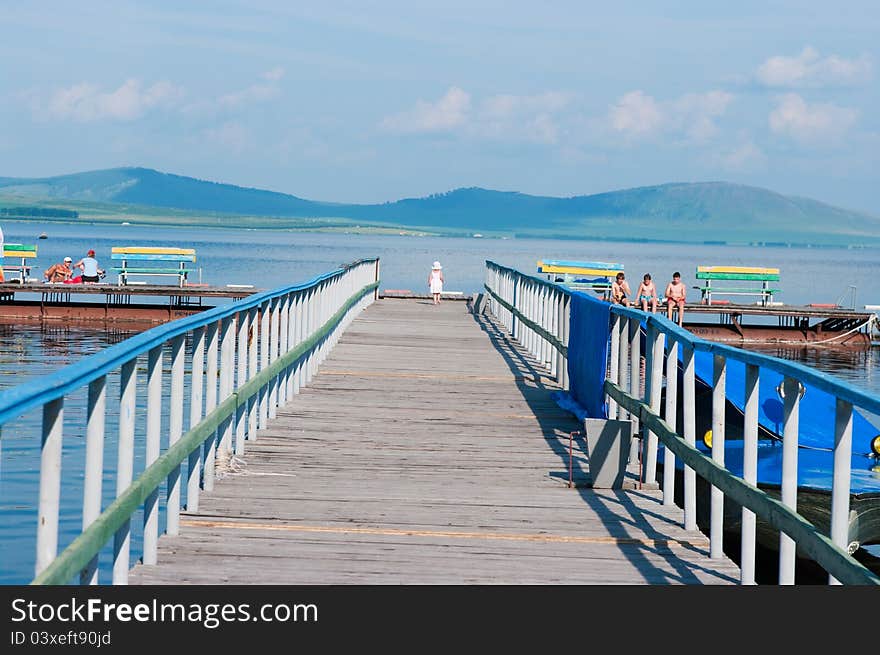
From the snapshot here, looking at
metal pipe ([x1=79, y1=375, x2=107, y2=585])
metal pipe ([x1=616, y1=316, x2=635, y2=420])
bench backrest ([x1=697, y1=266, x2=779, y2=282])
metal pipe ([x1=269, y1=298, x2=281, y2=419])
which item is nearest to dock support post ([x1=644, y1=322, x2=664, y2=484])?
metal pipe ([x1=616, y1=316, x2=635, y2=420])

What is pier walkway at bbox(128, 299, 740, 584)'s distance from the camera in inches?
270

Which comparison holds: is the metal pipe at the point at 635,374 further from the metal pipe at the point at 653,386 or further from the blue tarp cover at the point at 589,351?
the blue tarp cover at the point at 589,351

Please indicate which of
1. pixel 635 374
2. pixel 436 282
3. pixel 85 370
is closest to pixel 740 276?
pixel 436 282

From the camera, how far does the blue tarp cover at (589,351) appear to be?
11742mm

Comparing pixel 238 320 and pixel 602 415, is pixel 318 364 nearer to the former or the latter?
pixel 602 415

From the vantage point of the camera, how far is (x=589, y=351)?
40.7ft

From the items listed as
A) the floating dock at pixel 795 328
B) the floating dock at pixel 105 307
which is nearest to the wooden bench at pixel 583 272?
the floating dock at pixel 795 328

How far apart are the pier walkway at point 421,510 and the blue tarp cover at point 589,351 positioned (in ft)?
1.18

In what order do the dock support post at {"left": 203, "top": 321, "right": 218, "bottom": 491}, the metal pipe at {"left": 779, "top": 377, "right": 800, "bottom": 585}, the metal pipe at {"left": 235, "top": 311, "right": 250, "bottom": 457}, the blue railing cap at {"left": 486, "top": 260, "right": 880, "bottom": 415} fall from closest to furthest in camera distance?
the blue railing cap at {"left": 486, "top": 260, "right": 880, "bottom": 415} < the metal pipe at {"left": 779, "top": 377, "right": 800, "bottom": 585} < the dock support post at {"left": 203, "top": 321, "right": 218, "bottom": 491} < the metal pipe at {"left": 235, "top": 311, "right": 250, "bottom": 457}

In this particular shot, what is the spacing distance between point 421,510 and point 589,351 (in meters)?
4.37

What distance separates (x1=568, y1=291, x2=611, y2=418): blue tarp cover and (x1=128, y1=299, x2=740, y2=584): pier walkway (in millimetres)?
361

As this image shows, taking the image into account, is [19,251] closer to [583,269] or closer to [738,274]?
[583,269]

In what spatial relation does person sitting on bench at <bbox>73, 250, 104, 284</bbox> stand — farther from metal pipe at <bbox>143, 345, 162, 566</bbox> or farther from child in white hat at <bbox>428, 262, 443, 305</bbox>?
metal pipe at <bbox>143, 345, 162, 566</bbox>
